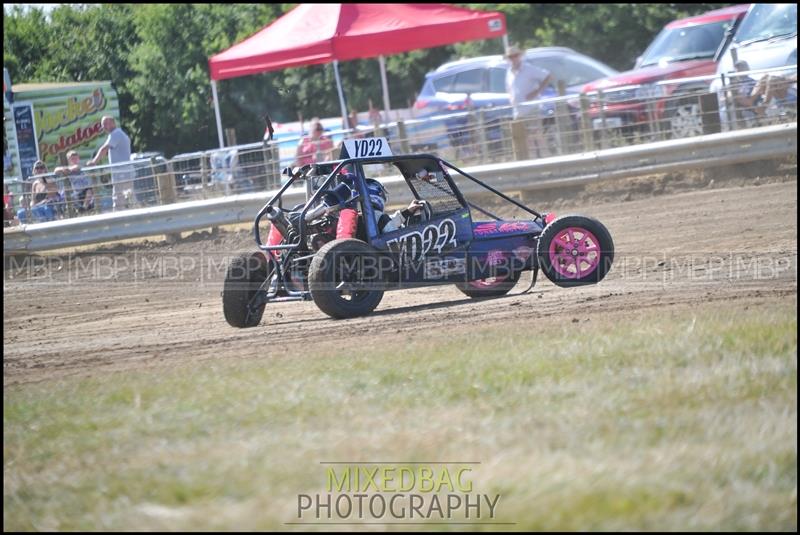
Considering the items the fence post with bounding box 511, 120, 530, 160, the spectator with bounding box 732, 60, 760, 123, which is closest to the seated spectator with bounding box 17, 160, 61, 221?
the fence post with bounding box 511, 120, 530, 160

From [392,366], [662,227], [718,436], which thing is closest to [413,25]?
[662,227]

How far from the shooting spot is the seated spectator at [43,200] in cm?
1636

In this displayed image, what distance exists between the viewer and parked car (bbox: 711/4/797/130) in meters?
15.3

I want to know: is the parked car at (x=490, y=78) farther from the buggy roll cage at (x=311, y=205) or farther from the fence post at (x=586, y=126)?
the buggy roll cage at (x=311, y=205)

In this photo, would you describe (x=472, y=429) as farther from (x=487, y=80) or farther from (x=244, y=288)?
(x=487, y=80)

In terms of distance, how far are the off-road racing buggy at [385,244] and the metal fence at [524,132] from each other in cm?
618

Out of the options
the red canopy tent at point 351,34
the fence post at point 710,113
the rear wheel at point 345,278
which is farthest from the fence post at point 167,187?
the rear wheel at point 345,278

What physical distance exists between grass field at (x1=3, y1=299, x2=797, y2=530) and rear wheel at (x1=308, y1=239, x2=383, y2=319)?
155 centimetres

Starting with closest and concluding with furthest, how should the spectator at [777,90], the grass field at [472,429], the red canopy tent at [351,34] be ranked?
the grass field at [472,429], the spectator at [777,90], the red canopy tent at [351,34]

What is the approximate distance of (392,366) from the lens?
640 cm

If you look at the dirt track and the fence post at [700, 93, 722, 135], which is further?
the fence post at [700, 93, 722, 135]

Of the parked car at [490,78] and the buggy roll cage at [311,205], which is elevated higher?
the parked car at [490,78]

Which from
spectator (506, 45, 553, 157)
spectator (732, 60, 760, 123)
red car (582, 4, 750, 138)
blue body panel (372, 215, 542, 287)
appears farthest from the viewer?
spectator (506, 45, 553, 157)

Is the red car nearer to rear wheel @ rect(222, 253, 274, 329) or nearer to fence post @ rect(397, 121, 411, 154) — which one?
fence post @ rect(397, 121, 411, 154)
